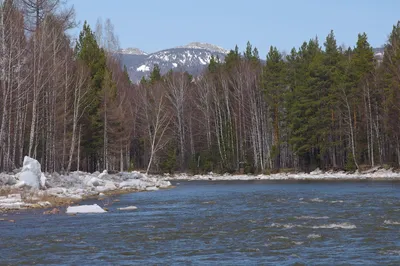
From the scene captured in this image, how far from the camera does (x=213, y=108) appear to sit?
76938 mm

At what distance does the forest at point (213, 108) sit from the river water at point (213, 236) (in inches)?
719

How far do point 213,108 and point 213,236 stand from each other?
2471 inches

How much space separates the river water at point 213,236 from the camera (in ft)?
37.5

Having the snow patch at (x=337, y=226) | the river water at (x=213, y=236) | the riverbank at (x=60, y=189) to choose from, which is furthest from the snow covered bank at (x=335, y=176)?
the snow patch at (x=337, y=226)

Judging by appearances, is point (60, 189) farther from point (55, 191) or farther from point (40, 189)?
point (40, 189)

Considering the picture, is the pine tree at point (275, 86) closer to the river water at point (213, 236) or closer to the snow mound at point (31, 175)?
the snow mound at point (31, 175)

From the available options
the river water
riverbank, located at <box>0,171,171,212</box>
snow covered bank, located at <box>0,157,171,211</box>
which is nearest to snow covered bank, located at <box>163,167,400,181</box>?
riverbank, located at <box>0,171,171,212</box>

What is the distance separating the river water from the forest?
1827 cm

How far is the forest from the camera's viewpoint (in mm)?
41812

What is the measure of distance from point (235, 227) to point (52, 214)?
7672 millimetres

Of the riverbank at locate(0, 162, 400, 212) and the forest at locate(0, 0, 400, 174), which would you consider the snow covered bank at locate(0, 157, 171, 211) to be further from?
the forest at locate(0, 0, 400, 174)

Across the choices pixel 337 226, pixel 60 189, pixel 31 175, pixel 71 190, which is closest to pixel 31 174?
pixel 31 175

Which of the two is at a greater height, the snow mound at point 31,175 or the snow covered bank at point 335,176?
the snow mound at point 31,175

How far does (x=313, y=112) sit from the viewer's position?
6238 centimetres
